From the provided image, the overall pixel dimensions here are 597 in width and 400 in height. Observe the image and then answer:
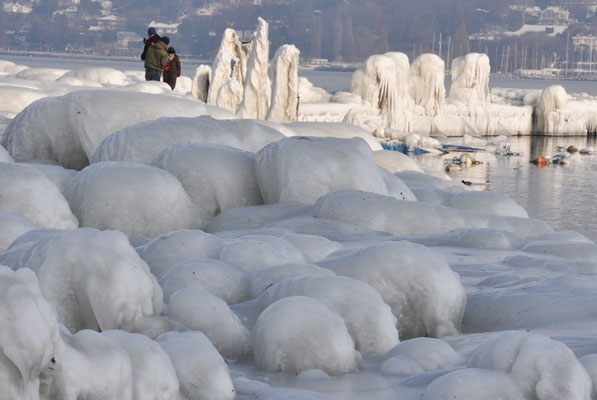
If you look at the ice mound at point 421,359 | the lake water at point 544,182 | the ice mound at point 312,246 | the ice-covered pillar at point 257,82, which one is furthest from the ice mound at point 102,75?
the ice mound at point 421,359

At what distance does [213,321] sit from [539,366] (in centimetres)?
122

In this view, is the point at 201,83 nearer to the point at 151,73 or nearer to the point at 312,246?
the point at 151,73

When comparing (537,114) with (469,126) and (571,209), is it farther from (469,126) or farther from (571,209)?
(571,209)

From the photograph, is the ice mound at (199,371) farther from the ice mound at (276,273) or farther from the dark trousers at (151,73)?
the dark trousers at (151,73)

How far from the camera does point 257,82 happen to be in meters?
26.5

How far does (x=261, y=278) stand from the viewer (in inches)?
174

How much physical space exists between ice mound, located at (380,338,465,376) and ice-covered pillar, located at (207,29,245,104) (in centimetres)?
2340

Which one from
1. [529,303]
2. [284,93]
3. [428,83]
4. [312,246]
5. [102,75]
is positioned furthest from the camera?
[428,83]

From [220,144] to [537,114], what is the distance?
44.8 metres

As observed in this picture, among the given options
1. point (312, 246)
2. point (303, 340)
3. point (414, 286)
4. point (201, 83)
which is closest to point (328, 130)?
point (312, 246)

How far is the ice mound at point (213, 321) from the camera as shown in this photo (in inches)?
150

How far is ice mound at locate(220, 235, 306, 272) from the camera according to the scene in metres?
4.71

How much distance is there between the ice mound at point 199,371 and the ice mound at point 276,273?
3.39ft

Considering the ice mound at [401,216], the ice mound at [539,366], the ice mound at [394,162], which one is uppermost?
the ice mound at [539,366]
